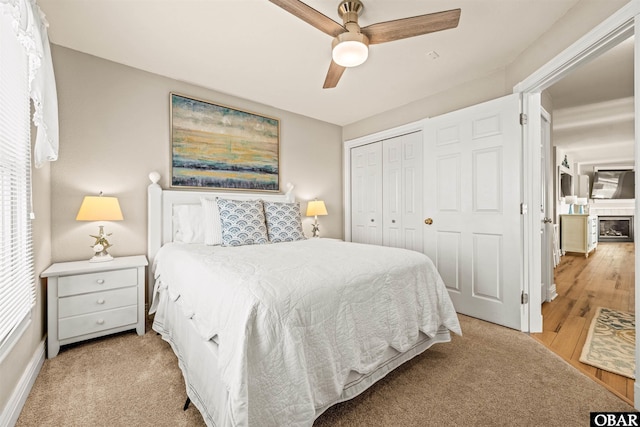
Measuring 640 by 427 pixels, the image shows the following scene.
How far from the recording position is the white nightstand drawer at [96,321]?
1991mm

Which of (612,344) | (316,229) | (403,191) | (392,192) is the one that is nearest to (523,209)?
(612,344)

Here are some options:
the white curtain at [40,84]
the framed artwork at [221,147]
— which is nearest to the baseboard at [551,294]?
the framed artwork at [221,147]

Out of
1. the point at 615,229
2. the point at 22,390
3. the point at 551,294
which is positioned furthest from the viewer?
the point at 615,229

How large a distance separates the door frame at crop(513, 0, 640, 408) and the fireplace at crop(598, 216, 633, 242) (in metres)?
8.91

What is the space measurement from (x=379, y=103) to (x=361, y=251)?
2.33 meters

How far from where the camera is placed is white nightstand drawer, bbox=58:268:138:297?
1987 mm

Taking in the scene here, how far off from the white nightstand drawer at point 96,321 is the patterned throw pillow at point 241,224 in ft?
3.05

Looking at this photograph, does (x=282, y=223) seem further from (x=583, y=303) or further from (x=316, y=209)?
(x=583, y=303)

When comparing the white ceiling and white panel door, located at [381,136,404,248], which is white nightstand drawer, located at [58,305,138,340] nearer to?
the white ceiling

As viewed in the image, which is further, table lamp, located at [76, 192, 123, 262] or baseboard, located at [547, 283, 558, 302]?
baseboard, located at [547, 283, 558, 302]

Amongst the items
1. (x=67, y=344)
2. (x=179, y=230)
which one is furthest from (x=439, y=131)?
(x=67, y=344)

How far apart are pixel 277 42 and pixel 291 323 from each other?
2196mm

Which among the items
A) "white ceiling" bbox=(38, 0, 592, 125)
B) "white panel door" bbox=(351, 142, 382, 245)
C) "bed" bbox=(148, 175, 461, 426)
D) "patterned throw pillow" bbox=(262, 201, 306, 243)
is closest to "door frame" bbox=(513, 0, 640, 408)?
"white ceiling" bbox=(38, 0, 592, 125)

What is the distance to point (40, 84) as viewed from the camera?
1.58 meters
